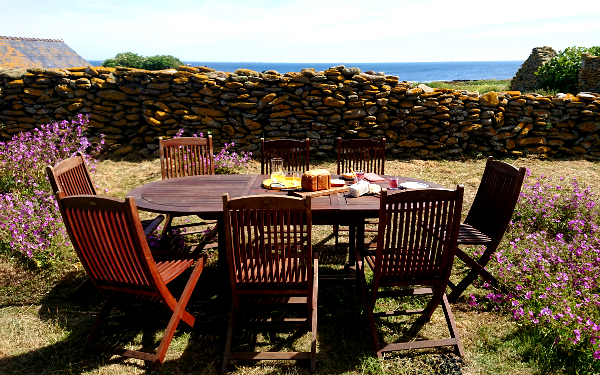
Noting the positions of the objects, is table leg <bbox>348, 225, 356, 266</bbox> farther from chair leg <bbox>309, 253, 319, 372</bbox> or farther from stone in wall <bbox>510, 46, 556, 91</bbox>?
stone in wall <bbox>510, 46, 556, 91</bbox>

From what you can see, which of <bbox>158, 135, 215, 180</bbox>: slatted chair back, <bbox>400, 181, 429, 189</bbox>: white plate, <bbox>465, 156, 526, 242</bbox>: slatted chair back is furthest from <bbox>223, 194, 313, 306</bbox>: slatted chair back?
<bbox>158, 135, 215, 180</bbox>: slatted chair back

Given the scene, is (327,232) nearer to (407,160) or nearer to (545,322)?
(545,322)

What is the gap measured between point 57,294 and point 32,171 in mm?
2531

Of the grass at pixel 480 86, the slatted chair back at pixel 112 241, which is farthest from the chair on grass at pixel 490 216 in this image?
the grass at pixel 480 86

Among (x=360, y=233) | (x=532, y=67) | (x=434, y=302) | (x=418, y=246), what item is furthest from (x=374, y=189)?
(x=532, y=67)

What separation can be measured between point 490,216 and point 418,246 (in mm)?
1045

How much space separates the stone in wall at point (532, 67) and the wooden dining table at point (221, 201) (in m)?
12.4

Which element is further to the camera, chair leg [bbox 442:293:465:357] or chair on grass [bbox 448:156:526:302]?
chair on grass [bbox 448:156:526:302]

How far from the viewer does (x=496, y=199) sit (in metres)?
3.18

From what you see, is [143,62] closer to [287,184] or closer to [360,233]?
[287,184]

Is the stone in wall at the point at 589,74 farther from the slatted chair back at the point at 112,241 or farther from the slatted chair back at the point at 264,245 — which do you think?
the slatted chair back at the point at 112,241

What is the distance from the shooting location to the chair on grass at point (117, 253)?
221 centimetres

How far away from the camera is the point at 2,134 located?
25.2 ft

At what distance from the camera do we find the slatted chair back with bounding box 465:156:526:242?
2918mm
